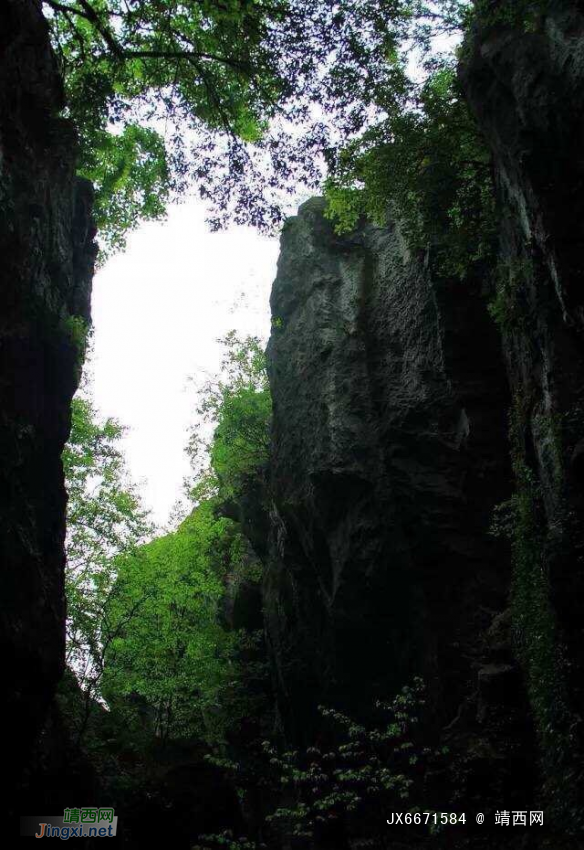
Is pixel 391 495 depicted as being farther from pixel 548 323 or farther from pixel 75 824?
pixel 75 824

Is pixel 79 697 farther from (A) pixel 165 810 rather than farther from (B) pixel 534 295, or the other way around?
(B) pixel 534 295

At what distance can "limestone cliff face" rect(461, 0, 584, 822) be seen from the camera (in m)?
9.23

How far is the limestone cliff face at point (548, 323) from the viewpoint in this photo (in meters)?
9.23

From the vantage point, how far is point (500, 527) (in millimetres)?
→ 13484

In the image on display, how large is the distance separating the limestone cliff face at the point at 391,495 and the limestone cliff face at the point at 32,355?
20.1 ft

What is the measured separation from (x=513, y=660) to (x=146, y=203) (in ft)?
49.4

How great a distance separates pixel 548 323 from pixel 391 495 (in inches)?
269

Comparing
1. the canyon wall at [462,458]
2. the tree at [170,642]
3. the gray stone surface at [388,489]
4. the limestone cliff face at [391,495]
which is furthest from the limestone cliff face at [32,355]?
the canyon wall at [462,458]

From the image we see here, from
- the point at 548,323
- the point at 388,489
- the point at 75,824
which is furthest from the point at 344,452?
the point at 75,824

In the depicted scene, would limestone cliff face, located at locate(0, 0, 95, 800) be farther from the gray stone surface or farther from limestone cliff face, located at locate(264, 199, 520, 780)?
limestone cliff face, located at locate(264, 199, 520, 780)

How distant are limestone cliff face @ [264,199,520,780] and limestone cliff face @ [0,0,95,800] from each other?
611 centimetres

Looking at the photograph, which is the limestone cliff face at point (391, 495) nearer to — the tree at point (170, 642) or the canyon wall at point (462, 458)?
the canyon wall at point (462, 458)

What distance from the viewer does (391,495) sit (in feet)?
52.4

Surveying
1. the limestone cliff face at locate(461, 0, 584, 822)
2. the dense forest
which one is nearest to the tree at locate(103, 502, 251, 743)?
the dense forest
